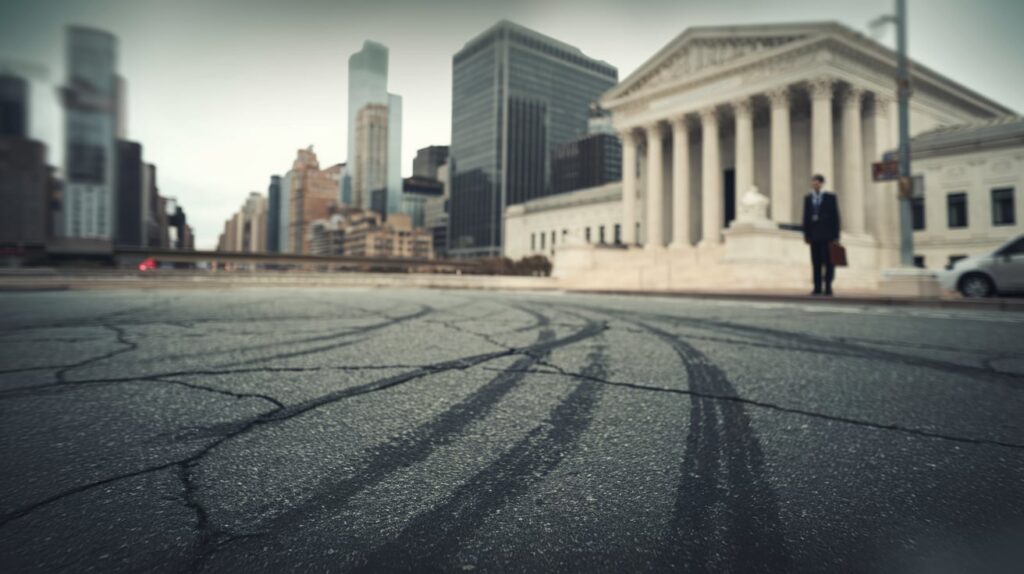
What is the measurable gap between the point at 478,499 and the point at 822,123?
130ft

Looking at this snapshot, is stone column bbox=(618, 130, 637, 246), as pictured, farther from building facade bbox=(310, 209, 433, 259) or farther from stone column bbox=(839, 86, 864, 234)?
Result: building facade bbox=(310, 209, 433, 259)

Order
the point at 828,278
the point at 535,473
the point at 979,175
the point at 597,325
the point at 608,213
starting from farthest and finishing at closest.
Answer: the point at 608,213
the point at 979,175
the point at 828,278
the point at 597,325
the point at 535,473

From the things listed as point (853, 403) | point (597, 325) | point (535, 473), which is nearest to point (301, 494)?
point (535, 473)

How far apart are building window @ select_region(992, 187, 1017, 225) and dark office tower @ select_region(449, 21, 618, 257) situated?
313 feet

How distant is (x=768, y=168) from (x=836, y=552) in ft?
150

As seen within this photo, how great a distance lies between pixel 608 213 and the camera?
6738cm

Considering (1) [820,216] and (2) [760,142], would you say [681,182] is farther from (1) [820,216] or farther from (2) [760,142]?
(1) [820,216]

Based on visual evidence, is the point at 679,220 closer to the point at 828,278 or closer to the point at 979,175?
the point at 979,175

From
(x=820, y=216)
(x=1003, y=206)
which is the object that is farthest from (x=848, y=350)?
(x=1003, y=206)

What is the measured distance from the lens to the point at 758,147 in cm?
4228

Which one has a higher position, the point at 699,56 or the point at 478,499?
the point at 699,56

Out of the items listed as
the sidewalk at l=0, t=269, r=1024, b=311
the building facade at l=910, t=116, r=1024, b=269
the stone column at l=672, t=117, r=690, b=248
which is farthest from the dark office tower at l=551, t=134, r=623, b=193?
the sidewalk at l=0, t=269, r=1024, b=311

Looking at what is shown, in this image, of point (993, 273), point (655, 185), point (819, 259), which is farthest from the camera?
point (655, 185)

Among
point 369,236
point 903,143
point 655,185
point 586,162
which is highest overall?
point 586,162
